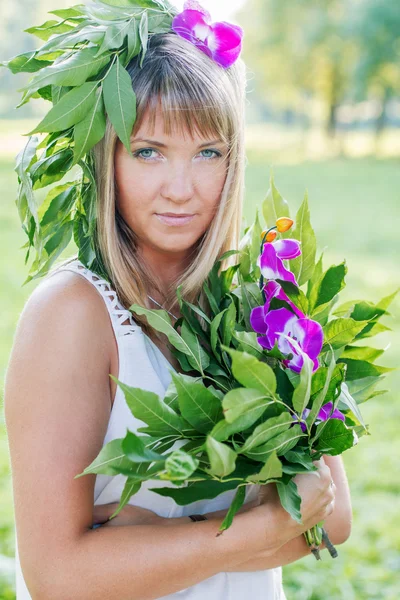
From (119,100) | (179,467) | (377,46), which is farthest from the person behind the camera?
(377,46)

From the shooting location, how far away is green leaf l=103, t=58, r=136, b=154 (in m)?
1.61

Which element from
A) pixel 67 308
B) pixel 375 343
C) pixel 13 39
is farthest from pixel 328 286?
pixel 13 39

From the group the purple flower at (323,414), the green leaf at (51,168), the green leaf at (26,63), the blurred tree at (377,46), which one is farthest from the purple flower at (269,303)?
the blurred tree at (377,46)

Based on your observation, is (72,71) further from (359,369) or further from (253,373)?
(359,369)

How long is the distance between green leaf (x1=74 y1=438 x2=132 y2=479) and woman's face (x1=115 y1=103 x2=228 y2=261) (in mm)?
606

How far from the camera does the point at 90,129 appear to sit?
1.63 meters

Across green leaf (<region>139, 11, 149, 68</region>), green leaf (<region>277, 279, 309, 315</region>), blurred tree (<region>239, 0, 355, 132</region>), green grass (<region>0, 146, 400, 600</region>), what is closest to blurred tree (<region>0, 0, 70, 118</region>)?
blurred tree (<region>239, 0, 355, 132</region>)

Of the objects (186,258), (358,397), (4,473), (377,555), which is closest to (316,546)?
Answer: (358,397)

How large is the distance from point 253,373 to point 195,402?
6.8 inches

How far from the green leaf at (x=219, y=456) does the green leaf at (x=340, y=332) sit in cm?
47

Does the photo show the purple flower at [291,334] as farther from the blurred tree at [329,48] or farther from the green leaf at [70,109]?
the blurred tree at [329,48]

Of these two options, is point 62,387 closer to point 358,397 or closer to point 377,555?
point 358,397

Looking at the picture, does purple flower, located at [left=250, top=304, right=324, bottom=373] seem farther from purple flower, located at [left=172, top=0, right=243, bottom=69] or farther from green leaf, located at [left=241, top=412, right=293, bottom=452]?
purple flower, located at [left=172, top=0, right=243, bottom=69]

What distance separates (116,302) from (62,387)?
273 millimetres
